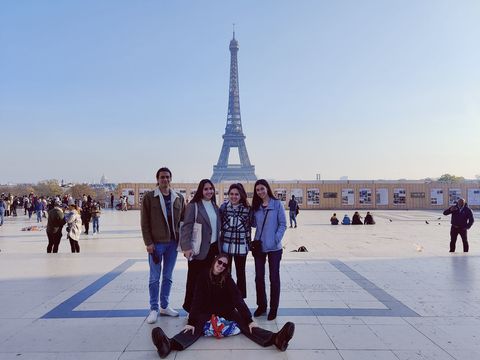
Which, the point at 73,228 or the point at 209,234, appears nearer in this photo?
the point at 209,234

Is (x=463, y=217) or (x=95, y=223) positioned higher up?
(x=463, y=217)

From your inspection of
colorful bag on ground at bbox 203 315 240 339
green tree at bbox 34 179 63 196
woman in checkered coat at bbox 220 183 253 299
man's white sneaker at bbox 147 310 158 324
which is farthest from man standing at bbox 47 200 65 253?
green tree at bbox 34 179 63 196

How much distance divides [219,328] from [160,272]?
106 cm

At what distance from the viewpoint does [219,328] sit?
3801 mm

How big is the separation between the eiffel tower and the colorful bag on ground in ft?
203

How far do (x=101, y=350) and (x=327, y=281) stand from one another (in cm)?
370

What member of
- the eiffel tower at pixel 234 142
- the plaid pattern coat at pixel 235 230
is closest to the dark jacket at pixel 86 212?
the plaid pattern coat at pixel 235 230

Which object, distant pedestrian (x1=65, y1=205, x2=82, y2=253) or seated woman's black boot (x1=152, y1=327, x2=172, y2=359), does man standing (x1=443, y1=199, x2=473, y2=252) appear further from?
distant pedestrian (x1=65, y1=205, x2=82, y2=253)

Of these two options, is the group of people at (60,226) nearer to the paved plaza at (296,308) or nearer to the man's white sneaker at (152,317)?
the paved plaza at (296,308)

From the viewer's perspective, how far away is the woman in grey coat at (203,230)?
4.23m

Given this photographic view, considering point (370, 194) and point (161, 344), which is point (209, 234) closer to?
point (161, 344)

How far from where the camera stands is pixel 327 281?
611 cm

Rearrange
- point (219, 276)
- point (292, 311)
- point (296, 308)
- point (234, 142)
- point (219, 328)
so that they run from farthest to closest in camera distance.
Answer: point (234, 142)
point (296, 308)
point (292, 311)
point (219, 276)
point (219, 328)

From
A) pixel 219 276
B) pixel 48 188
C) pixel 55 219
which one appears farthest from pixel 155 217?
pixel 48 188
